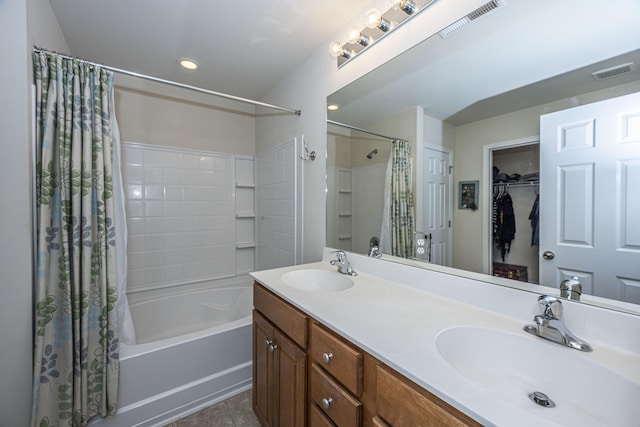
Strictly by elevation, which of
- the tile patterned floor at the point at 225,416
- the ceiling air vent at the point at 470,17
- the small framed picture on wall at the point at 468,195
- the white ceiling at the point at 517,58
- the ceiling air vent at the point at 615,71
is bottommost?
the tile patterned floor at the point at 225,416

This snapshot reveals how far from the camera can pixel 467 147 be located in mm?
1042

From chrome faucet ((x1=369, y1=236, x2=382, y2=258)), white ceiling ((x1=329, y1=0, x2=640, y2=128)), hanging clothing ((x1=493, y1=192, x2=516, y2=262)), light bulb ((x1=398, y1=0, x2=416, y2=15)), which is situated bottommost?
chrome faucet ((x1=369, y1=236, x2=382, y2=258))

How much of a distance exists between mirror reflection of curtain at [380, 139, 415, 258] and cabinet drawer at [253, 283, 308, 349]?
2.13 feet

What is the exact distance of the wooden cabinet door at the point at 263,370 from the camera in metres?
1.20

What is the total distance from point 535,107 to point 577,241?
46cm

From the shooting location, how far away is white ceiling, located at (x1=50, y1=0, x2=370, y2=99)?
142 centimetres

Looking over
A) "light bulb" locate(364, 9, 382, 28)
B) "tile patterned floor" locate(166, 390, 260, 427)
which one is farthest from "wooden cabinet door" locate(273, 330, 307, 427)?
"light bulb" locate(364, 9, 382, 28)

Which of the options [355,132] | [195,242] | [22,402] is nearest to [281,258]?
[195,242]

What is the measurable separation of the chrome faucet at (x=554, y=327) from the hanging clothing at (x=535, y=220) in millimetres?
211

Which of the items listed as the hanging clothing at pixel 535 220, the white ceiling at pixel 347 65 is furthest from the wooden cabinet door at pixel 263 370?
the white ceiling at pixel 347 65

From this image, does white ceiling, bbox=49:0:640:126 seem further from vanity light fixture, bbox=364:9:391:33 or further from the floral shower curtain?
the floral shower curtain

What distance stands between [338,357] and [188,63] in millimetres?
2378

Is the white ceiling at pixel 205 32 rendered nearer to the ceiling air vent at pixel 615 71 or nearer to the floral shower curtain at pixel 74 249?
the floral shower curtain at pixel 74 249

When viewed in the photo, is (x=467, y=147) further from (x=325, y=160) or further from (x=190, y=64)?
(x=190, y=64)
